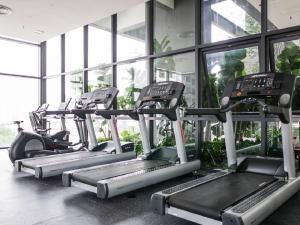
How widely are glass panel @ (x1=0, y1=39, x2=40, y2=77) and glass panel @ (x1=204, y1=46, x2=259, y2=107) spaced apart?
6.18 meters

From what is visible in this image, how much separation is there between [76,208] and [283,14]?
13.1ft

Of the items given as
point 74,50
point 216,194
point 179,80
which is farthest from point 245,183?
point 74,50

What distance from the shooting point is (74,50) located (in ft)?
26.1

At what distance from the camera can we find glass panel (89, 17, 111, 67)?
22.8 feet

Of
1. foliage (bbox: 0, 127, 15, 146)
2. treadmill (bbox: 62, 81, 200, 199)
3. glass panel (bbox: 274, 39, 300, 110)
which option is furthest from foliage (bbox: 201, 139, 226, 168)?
foliage (bbox: 0, 127, 15, 146)

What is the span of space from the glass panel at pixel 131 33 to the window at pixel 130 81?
245 mm

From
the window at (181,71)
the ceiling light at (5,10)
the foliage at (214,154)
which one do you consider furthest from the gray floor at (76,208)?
the ceiling light at (5,10)

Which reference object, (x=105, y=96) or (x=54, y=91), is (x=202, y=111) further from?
(x=54, y=91)

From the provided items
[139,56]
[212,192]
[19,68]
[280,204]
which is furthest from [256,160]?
[19,68]

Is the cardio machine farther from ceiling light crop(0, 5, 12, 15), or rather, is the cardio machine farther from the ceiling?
ceiling light crop(0, 5, 12, 15)

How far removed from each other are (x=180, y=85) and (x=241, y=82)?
0.94 m

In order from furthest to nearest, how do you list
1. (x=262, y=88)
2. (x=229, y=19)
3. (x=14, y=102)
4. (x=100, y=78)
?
1. (x=14, y=102)
2. (x=100, y=78)
3. (x=229, y=19)
4. (x=262, y=88)

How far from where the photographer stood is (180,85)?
402 centimetres

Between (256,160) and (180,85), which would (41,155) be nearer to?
(180,85)
